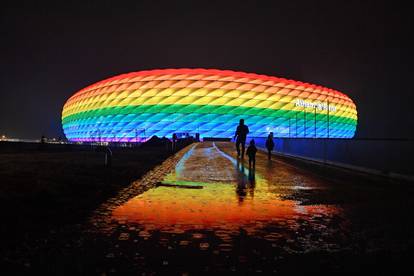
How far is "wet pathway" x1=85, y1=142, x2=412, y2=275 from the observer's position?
4.31m

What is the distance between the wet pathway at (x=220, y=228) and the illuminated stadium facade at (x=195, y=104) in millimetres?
70819

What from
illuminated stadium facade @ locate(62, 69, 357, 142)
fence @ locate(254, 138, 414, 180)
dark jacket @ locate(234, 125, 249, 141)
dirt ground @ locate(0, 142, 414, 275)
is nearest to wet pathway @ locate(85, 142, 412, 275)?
dirt ground @ locate(0, 142, 414, 275)

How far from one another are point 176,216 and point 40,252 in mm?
2614

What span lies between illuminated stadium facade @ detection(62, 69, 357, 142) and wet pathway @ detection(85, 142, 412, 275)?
232ft

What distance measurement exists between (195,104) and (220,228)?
246 feet

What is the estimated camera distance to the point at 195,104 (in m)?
80.5

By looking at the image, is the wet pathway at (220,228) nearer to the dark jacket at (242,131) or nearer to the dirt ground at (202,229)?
the dirt ground at (202,229)

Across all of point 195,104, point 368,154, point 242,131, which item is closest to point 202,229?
point 368,154

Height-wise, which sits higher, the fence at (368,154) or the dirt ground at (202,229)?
the fence at (368,154)

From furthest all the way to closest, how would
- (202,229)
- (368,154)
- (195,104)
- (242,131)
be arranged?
(195,104), (242,131), (368,154), (202,229)

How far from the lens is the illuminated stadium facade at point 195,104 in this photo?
266 feet

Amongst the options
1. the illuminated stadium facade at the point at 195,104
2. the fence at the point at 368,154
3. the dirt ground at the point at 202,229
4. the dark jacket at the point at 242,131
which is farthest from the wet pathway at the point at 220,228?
the illuminated stadium facade at the point at 195,104

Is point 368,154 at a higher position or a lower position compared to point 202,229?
higher

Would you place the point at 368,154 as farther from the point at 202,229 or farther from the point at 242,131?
the point at 202,229
